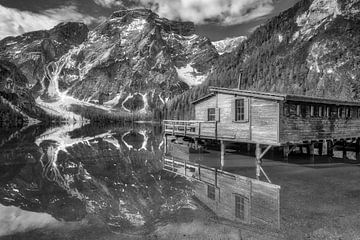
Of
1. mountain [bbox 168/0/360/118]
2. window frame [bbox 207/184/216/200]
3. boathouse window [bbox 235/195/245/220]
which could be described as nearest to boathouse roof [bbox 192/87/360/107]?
window frame [bbox 207/184/216/200]

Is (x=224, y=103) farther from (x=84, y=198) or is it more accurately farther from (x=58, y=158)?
(x=58, y=158)

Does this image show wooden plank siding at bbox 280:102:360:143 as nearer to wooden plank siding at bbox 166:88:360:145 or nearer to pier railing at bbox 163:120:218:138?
wooden plank siding at bbox 166:88:360:145

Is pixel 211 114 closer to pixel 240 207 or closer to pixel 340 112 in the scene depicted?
pixel 340 112

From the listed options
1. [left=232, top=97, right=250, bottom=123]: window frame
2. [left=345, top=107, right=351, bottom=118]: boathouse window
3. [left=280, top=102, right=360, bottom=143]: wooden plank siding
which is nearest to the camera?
[left=280, top=102, right=360, bottom=143]: wooden plank siding

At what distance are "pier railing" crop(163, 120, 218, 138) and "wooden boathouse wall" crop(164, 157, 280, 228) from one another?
659 cm

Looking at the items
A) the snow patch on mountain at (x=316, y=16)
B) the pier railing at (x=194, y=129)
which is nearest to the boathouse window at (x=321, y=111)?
the pier railing at (x=194, y=129)

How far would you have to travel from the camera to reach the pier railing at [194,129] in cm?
2950

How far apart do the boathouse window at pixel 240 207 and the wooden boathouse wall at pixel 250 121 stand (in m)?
8.51

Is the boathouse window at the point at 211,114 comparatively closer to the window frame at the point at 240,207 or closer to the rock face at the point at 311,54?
the window frame at the point at 240,207

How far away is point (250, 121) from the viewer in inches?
962

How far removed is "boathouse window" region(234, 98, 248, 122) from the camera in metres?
25.0

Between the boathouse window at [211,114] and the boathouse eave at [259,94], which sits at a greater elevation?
the boathouse eave at [259,94]

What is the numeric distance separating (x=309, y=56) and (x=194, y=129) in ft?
437

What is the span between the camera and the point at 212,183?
62.9 ft
